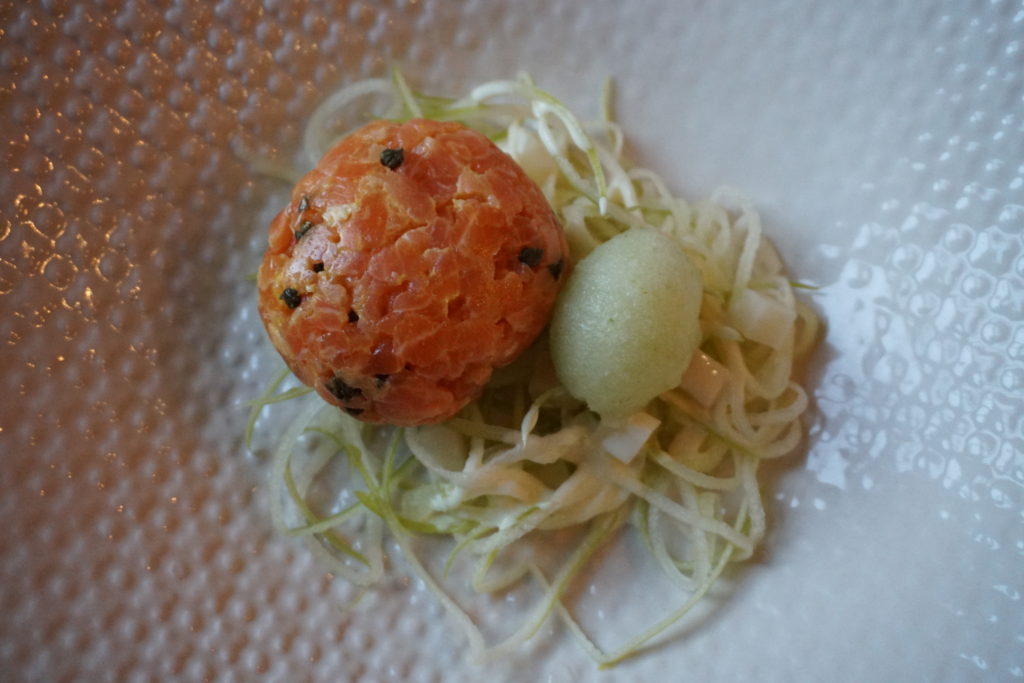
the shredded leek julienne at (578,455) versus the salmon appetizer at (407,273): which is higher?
the salmon appetizer at (407,273)

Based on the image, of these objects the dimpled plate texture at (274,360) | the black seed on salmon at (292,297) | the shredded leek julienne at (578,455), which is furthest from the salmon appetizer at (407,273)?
the dimpled plate texture at (274,360)

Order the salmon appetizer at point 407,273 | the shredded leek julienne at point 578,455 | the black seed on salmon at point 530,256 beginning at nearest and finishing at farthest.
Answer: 1. the salmon appetizer at point 407,273
2. the black seed on salmon at point 530,256
3. the shredded leek julienne at point 578,455

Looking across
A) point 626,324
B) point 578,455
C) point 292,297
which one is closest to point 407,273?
point 292,297

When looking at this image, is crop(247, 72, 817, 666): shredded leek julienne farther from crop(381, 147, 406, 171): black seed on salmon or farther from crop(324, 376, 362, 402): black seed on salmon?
crop(381, 147, 406, 171): black seed on salmon

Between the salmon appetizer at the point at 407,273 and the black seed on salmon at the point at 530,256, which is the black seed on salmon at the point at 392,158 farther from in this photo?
the black seed on salmon at the point at 530,256

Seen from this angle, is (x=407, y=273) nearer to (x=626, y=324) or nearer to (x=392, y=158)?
(x=392, y=158)

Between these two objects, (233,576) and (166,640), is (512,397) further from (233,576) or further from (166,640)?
(166,640)

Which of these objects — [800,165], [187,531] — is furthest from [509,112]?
[187,531]

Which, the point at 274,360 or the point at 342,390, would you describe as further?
the point at 274,360
